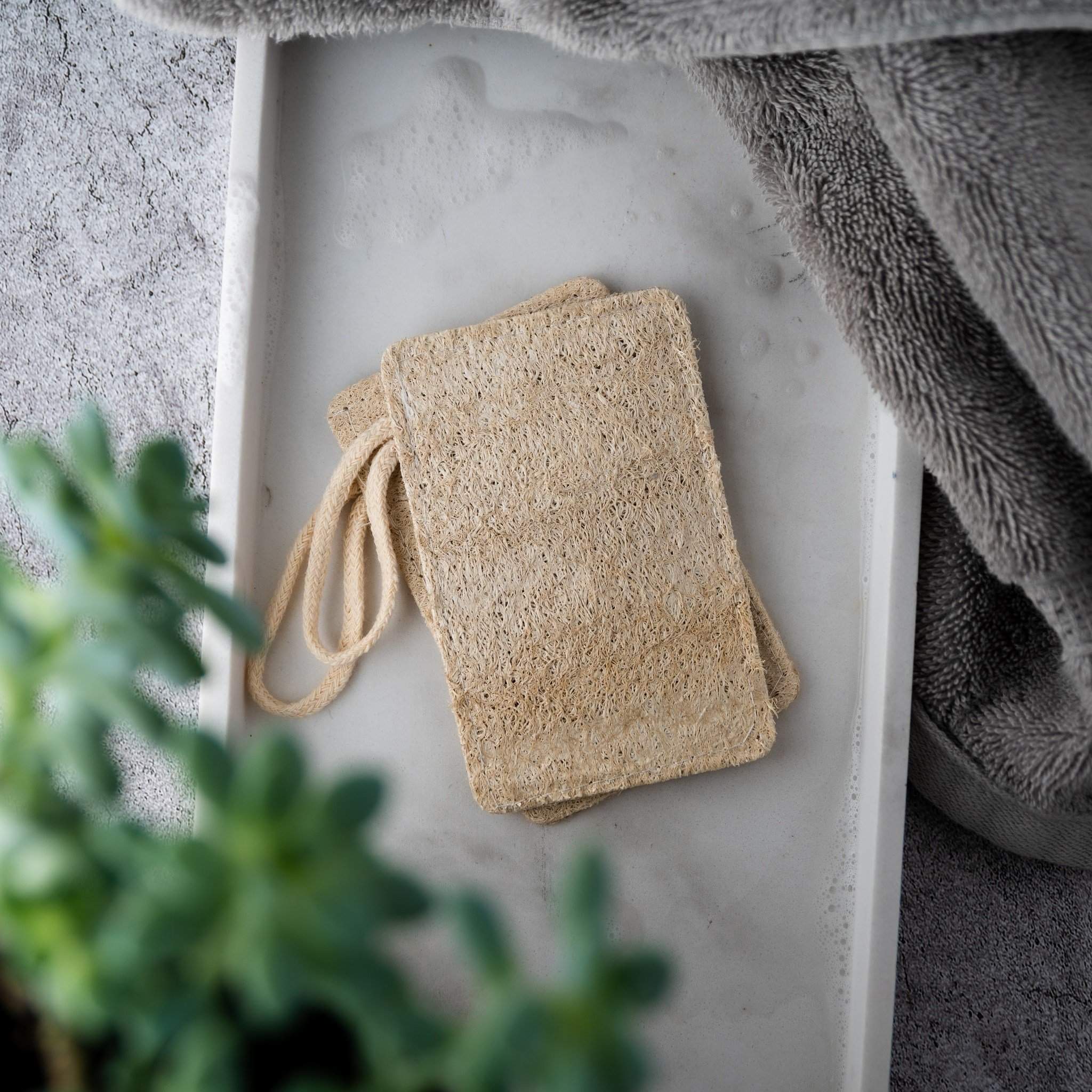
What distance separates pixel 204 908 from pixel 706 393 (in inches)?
15.0

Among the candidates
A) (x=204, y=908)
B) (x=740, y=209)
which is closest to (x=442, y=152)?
(x=740, y=209)

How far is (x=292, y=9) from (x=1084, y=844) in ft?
1.93

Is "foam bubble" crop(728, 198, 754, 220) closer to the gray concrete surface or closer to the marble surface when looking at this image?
the marble surface

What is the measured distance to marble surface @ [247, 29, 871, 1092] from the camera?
435mm

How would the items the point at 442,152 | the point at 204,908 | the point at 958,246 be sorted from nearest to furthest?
the point at 204,908, the point at 958,246, the point at 442,152

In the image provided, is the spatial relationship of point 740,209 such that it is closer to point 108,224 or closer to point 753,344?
point 753,344

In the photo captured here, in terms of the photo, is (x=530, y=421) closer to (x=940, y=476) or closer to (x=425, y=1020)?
(x=940, y=476)

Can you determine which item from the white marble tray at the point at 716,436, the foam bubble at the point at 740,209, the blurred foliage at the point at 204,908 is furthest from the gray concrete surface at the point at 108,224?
the blurred foliage at the point at 204,908

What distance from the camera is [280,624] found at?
44 cm

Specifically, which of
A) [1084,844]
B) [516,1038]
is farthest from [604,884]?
[1084,844]

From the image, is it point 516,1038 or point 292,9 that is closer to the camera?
point 516,1038

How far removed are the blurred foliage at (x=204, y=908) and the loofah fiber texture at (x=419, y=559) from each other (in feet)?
0.90

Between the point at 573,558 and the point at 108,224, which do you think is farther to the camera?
the point at 108,224

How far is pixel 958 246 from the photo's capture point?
1.16ft
